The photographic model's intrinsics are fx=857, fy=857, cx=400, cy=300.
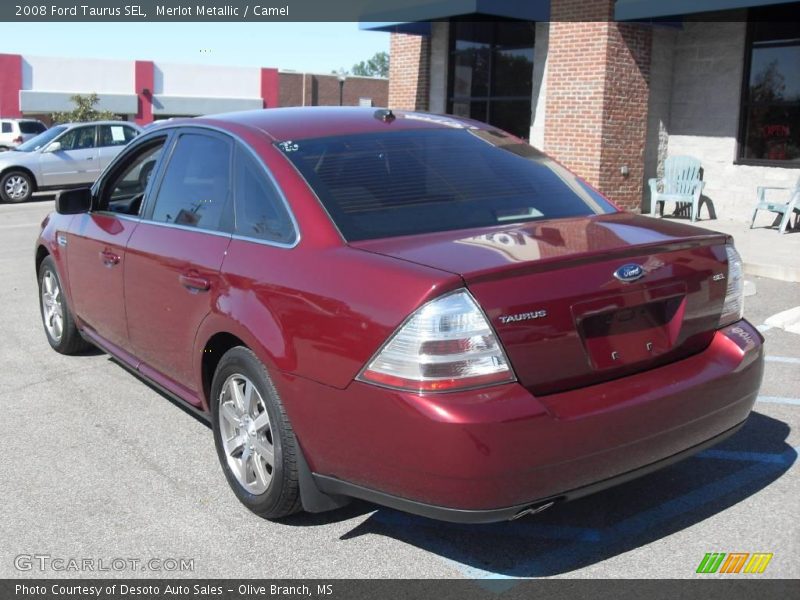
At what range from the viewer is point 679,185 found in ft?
47.2

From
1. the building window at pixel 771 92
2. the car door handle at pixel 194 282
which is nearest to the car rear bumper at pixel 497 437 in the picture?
A: the car door handle at pixel 194 282

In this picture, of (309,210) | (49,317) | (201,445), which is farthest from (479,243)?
(49,317)

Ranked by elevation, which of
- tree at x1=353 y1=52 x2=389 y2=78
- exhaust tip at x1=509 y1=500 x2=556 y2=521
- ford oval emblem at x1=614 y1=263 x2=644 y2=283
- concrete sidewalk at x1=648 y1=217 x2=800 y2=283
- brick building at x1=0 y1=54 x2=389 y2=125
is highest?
tree at x1=353 y1=52 x2=389 y2=78

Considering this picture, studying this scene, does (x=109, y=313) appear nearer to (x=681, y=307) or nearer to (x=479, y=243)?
(x=479, y=243)

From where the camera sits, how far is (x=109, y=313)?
5.16 m

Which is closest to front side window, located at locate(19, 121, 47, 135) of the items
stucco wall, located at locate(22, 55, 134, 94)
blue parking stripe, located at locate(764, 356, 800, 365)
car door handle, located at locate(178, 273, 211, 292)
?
stucco wall, located at locate(22, 55, 134, 94)

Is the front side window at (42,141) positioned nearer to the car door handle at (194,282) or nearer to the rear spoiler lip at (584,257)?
the car door handle at (194,282)

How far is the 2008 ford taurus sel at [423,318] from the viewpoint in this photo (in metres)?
2.91

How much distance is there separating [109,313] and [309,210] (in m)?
2.17

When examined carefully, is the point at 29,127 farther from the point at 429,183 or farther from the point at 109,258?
the point at 429,183

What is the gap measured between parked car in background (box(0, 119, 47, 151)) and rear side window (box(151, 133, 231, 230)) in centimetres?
3046

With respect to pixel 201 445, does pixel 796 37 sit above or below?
above

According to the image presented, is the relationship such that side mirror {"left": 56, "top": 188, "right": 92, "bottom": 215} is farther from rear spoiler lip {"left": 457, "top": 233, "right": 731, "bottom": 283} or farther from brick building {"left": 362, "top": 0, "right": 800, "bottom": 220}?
brick building {"left": 362, "top": 0, "right": 800, "bottom": 220}

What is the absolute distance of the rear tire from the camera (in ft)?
20.2
